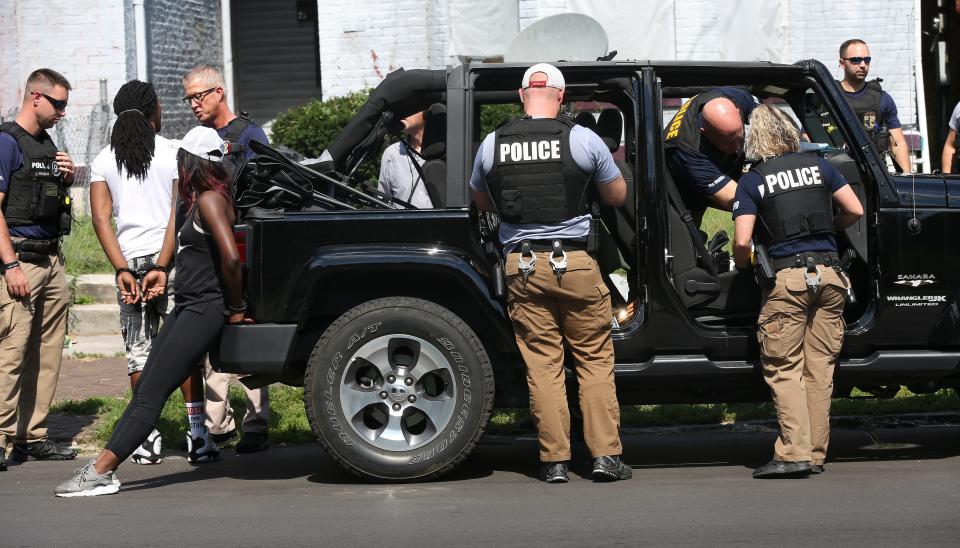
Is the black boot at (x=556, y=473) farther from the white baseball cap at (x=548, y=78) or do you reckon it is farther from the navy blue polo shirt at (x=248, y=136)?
the navy blue polo shirt at (x=248, y=136)

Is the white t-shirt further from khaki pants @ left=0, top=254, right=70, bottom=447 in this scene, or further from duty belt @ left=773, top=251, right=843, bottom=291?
duty belt @ left=773, top=251, right=843, bottom=291

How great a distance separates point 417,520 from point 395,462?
0.63 m

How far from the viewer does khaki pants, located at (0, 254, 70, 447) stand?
22.7ft

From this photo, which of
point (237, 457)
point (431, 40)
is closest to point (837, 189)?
point (237, 457)

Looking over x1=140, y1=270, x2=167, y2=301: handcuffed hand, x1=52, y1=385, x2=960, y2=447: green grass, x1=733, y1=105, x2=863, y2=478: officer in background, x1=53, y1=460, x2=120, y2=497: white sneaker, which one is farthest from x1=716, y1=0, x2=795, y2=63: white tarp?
x1=53, y1=460, x2=120, y2=497: white sneaker

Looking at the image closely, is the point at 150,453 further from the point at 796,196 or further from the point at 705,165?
the point at 796,196

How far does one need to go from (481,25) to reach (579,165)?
33.9ft

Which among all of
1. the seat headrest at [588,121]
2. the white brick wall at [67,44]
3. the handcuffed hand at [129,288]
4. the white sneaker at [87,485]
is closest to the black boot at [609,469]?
the seat headrest at [588,121]

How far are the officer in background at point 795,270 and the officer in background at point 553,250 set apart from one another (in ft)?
2.29

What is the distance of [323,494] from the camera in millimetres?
6105

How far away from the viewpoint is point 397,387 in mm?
6082

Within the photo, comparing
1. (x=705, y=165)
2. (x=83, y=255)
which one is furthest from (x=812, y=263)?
(x=83, y=255)

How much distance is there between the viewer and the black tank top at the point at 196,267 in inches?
245

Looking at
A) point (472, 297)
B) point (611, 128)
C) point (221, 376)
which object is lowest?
point (221, 376)
